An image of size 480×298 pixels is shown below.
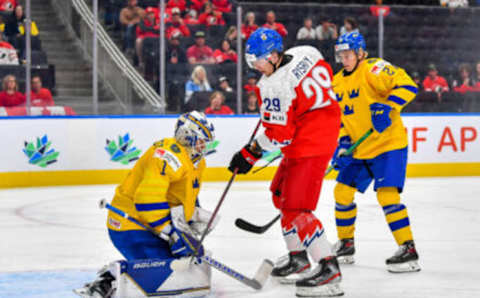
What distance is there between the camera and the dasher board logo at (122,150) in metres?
8.58

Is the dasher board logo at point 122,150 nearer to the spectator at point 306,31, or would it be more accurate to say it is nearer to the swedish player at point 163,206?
the spectator at point 306,31

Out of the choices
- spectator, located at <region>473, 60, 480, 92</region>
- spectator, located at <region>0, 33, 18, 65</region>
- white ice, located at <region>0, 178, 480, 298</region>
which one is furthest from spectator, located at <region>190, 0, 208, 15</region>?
spectator, located at <region>473, 60, 480, 92</region>

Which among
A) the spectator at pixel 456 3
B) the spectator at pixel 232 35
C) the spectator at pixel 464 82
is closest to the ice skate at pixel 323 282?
the spectator at pixel 232 35

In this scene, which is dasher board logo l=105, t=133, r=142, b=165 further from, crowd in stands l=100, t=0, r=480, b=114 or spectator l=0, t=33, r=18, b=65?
spectator l=0, t=33, r=18, b=65

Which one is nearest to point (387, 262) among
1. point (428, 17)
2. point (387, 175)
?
point (387, 175)

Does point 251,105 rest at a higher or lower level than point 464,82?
lower

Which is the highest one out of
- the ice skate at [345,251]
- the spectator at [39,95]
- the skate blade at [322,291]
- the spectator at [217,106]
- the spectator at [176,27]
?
the spectator at [176,27]

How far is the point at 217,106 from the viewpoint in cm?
907

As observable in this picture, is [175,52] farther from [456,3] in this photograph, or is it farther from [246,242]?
[456,3]

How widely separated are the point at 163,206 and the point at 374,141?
1.41 metres

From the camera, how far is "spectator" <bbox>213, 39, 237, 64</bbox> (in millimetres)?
9148

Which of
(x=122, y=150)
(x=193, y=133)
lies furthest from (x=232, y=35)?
(x=193, y=133)

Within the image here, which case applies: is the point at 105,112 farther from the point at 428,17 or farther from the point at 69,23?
the point at 428,17

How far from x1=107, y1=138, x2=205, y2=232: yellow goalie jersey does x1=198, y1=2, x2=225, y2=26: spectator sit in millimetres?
5716
